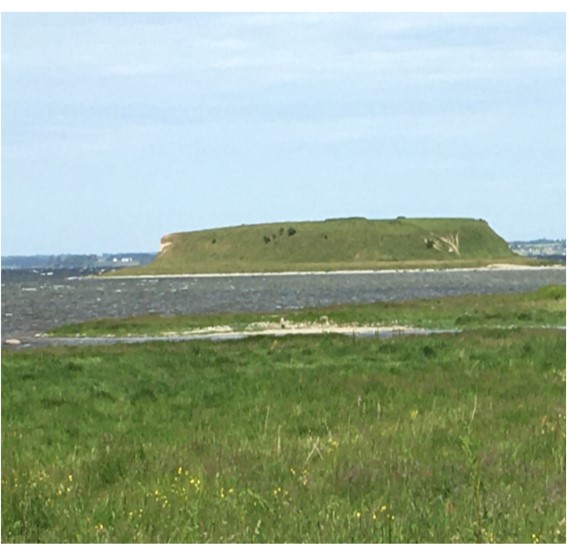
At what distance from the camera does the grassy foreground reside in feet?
198

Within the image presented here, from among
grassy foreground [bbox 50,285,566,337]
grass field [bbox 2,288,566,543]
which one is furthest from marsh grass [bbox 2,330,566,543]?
grassy foreground [bbox 50,285,566,337]

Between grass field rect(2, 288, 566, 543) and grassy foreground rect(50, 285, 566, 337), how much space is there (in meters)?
33.5

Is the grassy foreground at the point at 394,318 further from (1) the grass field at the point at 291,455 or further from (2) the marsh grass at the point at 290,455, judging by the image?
(2) the marsh grass at the point at 290,455

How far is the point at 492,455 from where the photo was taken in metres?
12.1

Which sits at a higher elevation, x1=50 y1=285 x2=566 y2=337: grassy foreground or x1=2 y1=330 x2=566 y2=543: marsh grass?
x1=2 y1=330 x2=566 y2=543: marsh grass

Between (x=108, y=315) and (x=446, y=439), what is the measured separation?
272 ft

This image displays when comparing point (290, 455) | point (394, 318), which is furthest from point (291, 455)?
point (394, 318)

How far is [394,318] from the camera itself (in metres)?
66.0

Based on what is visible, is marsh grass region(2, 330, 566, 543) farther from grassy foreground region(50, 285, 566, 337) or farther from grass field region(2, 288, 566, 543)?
grassy foreground region(50, 285, 566, 337)

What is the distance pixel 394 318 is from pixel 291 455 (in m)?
53.9

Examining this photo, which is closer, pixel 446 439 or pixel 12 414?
pixel 446 439

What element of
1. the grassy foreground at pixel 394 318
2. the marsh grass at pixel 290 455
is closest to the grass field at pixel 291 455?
the marsh grass at pixel 290 455
